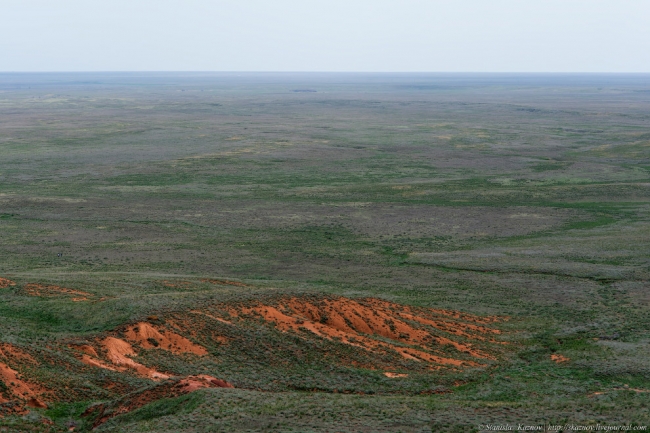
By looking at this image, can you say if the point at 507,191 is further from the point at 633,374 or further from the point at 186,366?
the point at 186,366

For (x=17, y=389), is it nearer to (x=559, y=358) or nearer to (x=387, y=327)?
(x=387, y=327)

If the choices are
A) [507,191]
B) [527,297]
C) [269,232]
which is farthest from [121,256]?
[507,191]

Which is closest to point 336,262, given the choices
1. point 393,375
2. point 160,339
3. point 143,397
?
point 160,339

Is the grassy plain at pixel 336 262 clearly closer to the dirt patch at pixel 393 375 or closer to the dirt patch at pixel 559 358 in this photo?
the dirt patch at pixel 559 358

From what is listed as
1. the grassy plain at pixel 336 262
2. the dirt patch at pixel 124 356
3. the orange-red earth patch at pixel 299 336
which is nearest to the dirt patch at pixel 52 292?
the orange-red earth patch at pixel 299 336

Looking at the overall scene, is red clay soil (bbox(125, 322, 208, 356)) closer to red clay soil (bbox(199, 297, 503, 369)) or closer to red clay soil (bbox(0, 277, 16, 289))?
red clay soil (bbox(199, 297, 503, 369))
